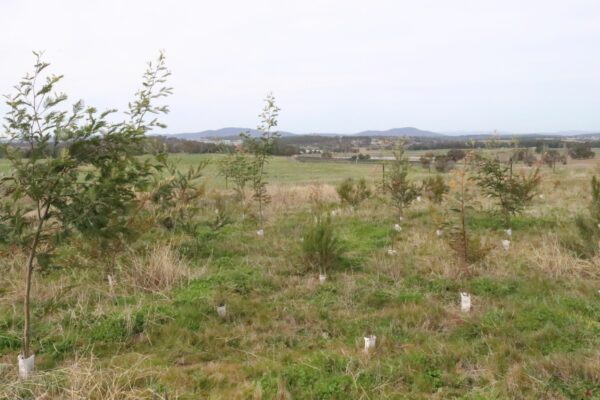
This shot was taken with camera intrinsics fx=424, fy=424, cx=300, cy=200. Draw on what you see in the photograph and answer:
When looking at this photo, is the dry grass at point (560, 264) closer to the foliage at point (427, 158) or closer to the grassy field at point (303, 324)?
the grassy field at point (303, 324)

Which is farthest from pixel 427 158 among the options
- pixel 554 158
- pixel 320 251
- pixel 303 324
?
pixel 554 158

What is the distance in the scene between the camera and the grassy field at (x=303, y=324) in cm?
293

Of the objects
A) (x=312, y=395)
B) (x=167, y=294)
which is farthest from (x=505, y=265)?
(x=167, y=294)

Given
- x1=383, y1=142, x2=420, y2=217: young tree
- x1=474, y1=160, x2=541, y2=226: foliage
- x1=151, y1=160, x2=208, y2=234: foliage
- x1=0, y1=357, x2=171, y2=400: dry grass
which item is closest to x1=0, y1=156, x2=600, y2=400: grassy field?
x1=0, y1=357, x2=171, y2=400: dry grass

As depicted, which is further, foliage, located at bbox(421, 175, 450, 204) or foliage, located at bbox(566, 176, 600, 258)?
foliage, located at bbox(421, 175, 450, 204)

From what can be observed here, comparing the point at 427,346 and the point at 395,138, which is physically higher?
the point at 395,138

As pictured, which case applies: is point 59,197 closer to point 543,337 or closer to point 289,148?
point 543,337

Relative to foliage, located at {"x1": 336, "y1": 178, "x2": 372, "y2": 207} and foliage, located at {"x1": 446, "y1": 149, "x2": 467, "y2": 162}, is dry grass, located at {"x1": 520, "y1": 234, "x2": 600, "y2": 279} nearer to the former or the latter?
foliage, located at {"x1": 446, "y1": 149, "x2": 467, "y2": 162}

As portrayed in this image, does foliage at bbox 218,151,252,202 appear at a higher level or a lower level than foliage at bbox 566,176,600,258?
higher

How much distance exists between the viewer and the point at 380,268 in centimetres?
538

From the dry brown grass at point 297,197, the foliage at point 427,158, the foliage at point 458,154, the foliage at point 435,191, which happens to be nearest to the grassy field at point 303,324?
the foliage at point 458,154

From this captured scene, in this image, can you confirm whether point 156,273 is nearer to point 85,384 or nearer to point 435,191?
point 85,384

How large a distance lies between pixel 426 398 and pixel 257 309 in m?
1.98

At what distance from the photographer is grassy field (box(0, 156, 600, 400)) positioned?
2.93m
